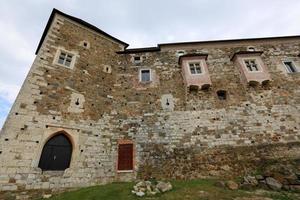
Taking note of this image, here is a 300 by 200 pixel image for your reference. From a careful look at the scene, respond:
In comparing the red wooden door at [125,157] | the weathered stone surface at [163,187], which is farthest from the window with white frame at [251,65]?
the weathered stone surface at [163,187]

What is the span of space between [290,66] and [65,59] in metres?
17.7

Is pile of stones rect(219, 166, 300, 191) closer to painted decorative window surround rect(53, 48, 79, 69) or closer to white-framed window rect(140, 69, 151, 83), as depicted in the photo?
white-framed window rect(140, 69, 151, 83)

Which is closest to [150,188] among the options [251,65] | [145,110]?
[145,110]

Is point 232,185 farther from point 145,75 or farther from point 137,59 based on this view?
Answer: point 137,59

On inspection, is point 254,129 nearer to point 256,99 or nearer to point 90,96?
point 256,99

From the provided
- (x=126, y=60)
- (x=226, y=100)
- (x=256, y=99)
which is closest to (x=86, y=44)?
(x=126, y=60)

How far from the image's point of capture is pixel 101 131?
Result: 11.8 meters

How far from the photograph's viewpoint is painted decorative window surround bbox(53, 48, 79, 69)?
1229 cm

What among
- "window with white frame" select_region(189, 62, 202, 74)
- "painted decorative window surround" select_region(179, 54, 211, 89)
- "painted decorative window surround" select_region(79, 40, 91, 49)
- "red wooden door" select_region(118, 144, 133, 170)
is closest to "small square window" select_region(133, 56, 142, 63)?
"painted decorative window surround" select_region(179, 54, 211, 89)

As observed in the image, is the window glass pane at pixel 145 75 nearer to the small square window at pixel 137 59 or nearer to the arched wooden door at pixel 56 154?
the small square window at pixel 137 59

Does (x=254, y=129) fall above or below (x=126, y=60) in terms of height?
below

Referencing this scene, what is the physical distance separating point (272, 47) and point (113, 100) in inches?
573

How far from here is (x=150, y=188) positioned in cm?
841

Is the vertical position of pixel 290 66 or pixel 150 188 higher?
pixel 290 66
